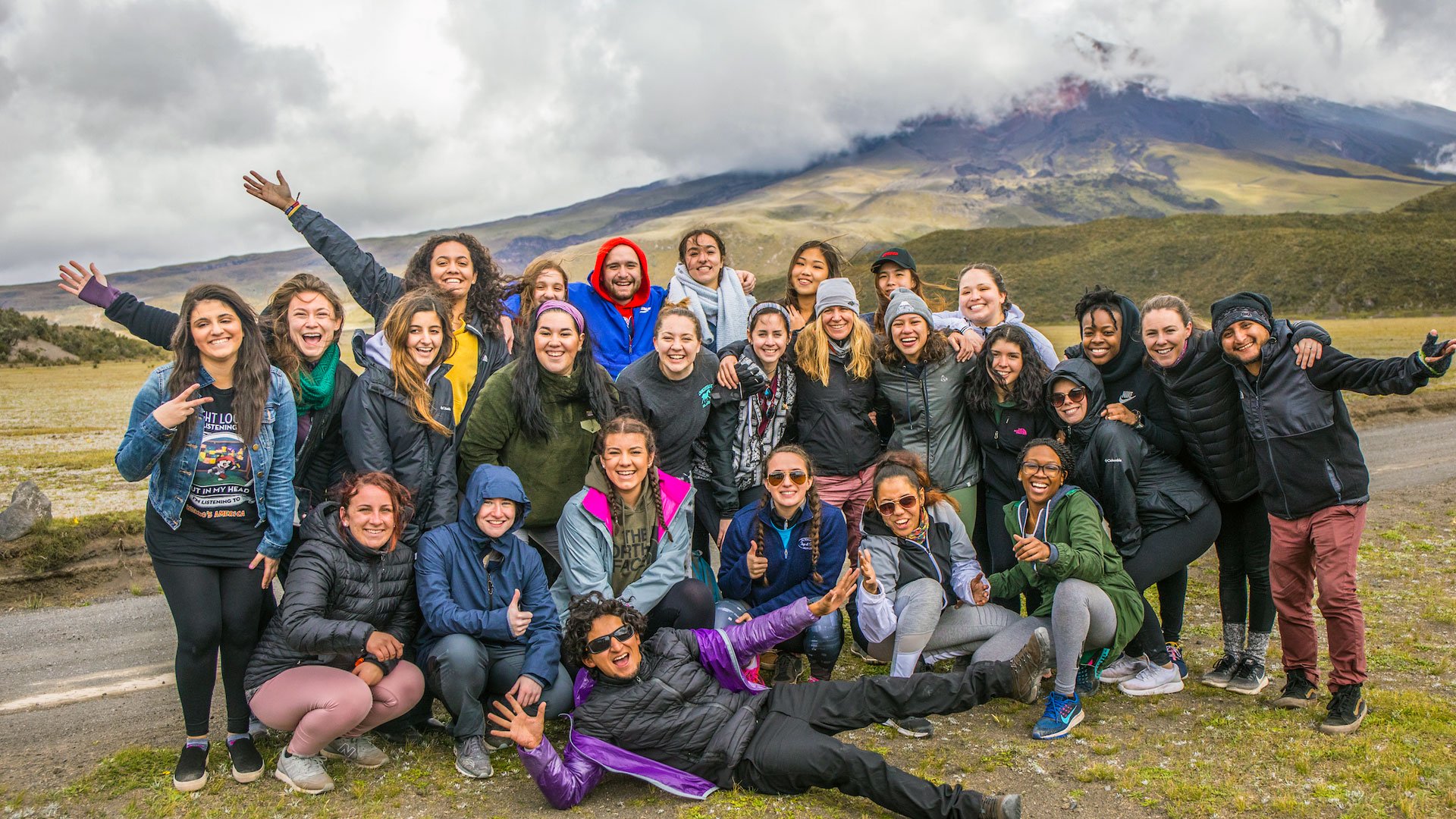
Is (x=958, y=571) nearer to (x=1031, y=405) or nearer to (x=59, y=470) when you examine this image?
(x=1031, y=405)

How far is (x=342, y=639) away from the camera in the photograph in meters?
4.71

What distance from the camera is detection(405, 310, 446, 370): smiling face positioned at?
559cm

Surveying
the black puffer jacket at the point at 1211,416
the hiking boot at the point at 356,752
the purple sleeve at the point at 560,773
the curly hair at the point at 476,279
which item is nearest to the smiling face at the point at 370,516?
the hiking boot at the point at 356,752

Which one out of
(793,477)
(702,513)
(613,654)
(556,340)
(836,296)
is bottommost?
(613,654)

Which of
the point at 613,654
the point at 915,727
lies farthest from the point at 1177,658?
the point at 613,654

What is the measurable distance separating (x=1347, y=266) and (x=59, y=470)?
99936mm

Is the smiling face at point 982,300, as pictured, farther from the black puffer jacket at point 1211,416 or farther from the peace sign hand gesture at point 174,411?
the peace sign hand gesture at point 174,411

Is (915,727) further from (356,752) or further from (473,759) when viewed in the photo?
(356,752)

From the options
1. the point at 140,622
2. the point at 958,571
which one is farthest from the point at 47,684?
the point at 958,571

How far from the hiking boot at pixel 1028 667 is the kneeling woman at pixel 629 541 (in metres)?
1.83

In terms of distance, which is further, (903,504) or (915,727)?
(903,504)

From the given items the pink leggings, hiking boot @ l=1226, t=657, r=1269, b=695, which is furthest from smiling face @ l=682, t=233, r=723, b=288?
hiking boot @ l=1226, t=657, r=1269, b=695

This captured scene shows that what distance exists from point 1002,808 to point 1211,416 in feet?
10.1

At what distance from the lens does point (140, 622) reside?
7.80 m
